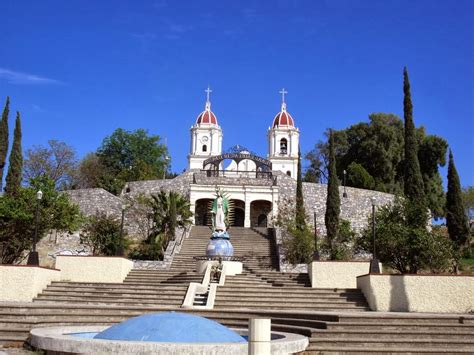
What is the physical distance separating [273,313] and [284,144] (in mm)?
54440

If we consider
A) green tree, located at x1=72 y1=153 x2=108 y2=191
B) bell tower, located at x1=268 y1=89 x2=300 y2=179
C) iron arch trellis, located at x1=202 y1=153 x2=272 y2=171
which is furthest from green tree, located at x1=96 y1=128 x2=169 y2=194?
iron arch trellis, located at x1=202 y1=153 x2=272 y2=171

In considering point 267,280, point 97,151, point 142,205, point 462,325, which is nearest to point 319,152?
point 97,151

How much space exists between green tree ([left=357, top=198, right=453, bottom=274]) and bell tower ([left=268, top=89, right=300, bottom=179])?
134ft

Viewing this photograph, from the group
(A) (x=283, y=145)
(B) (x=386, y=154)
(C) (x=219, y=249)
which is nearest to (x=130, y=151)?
(A) (x=283, y=145)

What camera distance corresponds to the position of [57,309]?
12.9m

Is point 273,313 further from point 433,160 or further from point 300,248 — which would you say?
point 433,160

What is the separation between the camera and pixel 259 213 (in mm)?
41719

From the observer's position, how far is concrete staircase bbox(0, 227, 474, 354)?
408 inches

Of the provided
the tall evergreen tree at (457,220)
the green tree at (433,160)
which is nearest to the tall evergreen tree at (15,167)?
the tall evergreen tree at (457,220)

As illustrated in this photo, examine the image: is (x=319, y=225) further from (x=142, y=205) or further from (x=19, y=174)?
(x=19, y=174)

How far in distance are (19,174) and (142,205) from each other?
776 cm

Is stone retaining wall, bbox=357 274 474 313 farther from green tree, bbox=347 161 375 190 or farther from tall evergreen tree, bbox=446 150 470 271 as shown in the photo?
green tree, bbox=347 161 375 190

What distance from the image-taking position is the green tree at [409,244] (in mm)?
21984

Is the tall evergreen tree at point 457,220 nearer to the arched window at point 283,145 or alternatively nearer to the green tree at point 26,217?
the green tree at point 26,217
